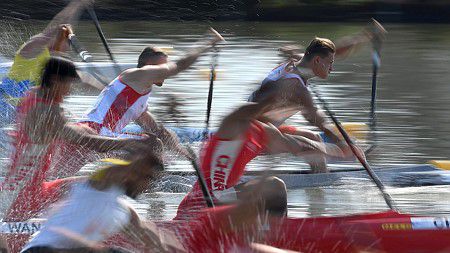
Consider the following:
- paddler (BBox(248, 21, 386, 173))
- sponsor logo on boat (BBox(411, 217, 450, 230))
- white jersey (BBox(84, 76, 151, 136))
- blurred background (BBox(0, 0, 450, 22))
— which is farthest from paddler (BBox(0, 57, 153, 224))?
blurred background (BBox(0, 0, 450, 22))

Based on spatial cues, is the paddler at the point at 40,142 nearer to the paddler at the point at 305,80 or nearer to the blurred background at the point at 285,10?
the paddler at the point at 305,80

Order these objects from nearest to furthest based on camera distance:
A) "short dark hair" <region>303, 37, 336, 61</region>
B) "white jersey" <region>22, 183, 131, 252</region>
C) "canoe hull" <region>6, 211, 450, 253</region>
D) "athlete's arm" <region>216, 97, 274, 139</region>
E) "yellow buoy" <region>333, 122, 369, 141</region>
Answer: "white jersey" <region>22, 183, 131, 252</region>, "athlete's arm" <region>216, 97, 274, 139</region>, "canoe hull" <region>6, 211, 450, 253</region>, "short dark hair" <region>303, 37, 336, 61</region>, "yellow buoy" <region>333, 122, 369, 141</region>

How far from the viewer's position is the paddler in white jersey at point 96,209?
4.61 m

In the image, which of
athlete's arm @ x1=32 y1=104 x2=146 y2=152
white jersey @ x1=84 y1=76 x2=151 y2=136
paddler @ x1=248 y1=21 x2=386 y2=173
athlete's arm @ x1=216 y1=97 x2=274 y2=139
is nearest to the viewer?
athlete's arm @ x1=216 y1=97 x2=274 y2=139

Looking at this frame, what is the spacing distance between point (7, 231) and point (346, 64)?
11.0 m

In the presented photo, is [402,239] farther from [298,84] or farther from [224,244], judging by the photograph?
[298,84]

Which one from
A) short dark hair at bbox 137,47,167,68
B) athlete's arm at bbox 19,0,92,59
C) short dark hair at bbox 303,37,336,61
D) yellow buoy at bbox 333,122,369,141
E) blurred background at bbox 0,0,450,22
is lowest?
blurred background at bbox 0,0,450,22

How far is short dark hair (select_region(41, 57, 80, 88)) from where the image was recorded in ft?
21.4

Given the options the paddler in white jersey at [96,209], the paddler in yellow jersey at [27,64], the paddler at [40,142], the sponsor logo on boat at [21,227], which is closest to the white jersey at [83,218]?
the paddler in white jersey at [96,209]

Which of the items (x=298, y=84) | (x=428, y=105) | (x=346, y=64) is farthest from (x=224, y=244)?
(x=346, y=64)

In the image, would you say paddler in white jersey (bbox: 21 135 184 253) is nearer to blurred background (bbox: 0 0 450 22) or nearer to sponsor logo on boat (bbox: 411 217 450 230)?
sponsor logo on boat (bbox: 411 217 450 230)

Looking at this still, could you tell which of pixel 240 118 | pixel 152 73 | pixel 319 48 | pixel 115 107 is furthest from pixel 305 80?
pixel 240 118

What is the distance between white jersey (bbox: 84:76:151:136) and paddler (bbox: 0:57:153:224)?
1418 millimetres

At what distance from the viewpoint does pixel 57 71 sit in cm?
653
